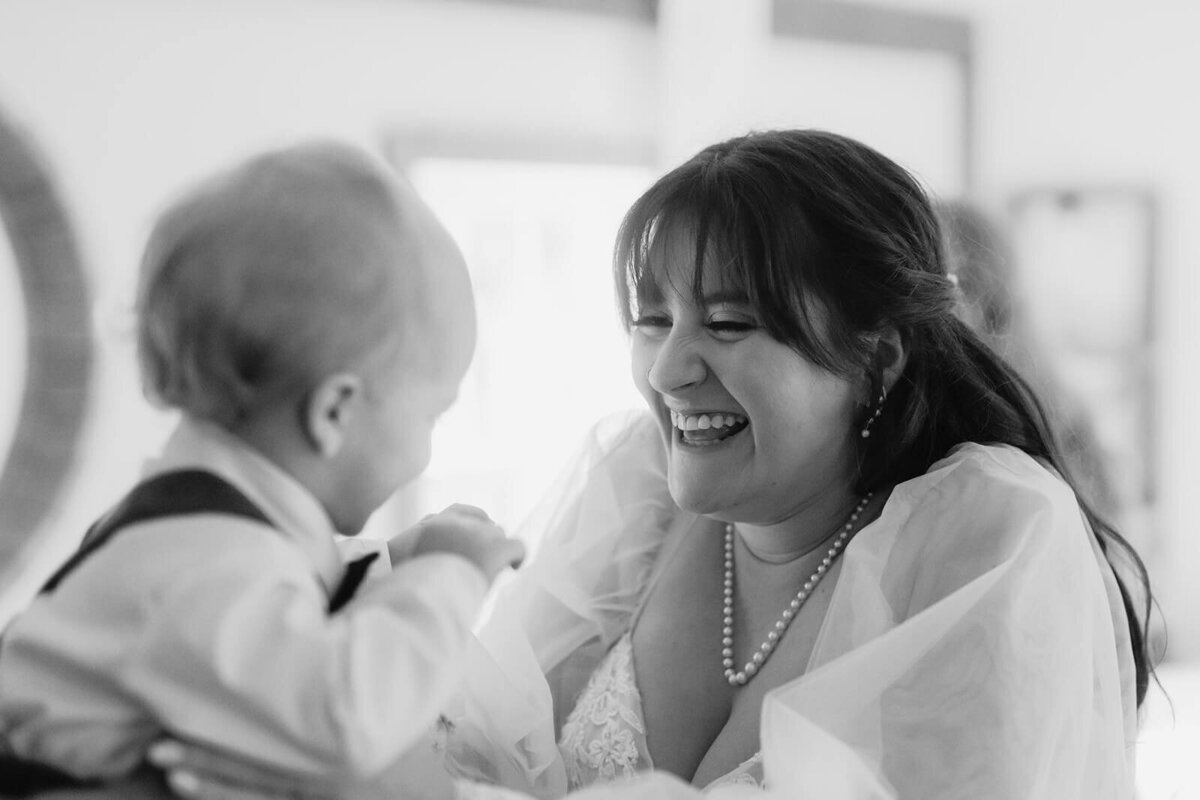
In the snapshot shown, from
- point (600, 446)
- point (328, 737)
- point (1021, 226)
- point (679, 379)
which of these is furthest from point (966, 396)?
point (1021, 226)

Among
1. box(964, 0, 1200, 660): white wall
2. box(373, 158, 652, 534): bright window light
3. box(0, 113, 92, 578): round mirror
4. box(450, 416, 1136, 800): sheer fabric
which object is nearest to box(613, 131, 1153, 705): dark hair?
box(450, 416, 1136, 800): sheer fabric

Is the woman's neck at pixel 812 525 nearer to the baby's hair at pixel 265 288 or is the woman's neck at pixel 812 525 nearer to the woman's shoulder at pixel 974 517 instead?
the woman's shoulder at pixel 974 517

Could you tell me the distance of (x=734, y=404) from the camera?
1.36 meters

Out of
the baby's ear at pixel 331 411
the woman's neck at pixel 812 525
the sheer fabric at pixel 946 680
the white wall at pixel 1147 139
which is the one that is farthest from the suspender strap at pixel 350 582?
the white wall at pixel 1147 139

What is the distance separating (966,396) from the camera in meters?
1.42

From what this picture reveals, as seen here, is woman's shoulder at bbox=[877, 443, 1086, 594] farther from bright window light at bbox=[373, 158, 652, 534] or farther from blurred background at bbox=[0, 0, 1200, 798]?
bright window light at bbox=[373, 158, 652, 534]

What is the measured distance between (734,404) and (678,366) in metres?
0.08

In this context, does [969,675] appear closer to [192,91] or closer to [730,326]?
[730,326]

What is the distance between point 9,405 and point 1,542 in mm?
322

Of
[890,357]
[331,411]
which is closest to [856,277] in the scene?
[890,357]

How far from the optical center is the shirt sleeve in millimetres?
729

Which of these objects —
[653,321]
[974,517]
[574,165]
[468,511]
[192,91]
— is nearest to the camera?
[468,511]

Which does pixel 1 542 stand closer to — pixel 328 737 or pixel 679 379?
pixel 679 379

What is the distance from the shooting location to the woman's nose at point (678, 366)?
1335 millimetres
